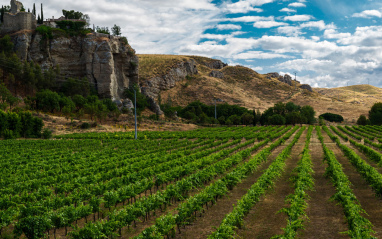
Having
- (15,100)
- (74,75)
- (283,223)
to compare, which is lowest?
(283,223)

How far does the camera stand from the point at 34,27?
335 ft

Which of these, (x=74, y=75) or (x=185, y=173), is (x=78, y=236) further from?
(x=74, y=75)

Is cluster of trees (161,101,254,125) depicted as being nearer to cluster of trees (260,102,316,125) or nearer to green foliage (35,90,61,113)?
cluster of trees (260,102,316,125)

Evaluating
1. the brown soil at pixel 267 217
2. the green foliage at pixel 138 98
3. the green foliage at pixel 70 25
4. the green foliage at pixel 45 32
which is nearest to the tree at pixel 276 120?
the green foliage at pixel 138 98

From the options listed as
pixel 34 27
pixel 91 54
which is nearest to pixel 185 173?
pixel 91 54

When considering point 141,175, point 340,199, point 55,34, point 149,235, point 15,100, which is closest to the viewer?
point 149,235

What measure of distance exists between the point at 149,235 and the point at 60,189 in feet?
28.9

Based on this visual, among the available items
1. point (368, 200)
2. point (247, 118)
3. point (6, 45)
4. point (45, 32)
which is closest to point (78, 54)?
point (45, 32)

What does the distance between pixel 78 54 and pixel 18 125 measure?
172ft

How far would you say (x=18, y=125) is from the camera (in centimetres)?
5506

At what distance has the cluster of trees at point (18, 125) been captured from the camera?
2061 inches

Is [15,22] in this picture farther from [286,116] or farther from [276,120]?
[286,116]

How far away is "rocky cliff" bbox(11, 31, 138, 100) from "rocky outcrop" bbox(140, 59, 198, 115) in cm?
1849

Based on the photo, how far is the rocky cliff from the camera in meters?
96.6
